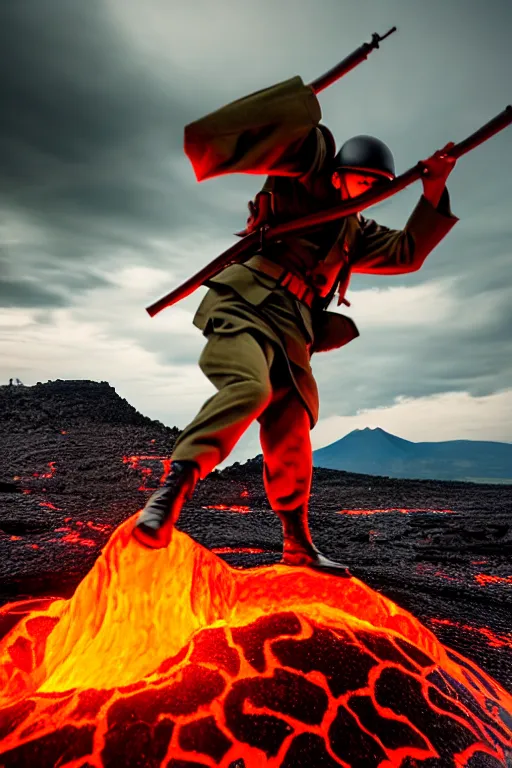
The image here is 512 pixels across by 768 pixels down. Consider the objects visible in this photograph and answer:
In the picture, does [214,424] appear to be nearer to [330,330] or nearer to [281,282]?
[281,282]

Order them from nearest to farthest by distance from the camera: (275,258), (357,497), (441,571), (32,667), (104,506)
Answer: (32,667) < (275,258) < (441,571) < (104,506) < (357,497)

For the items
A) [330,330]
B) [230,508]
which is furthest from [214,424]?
[230,508]

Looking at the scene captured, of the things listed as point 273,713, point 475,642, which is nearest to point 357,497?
point 475,642

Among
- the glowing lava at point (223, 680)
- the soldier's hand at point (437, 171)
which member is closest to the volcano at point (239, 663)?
the glowing lava at point (223, 680)

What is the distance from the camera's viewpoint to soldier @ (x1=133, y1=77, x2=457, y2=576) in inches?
75.6

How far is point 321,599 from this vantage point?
224cm

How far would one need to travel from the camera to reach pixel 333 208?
85.8 inches

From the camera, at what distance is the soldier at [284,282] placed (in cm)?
192

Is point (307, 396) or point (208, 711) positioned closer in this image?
point (208, 711)

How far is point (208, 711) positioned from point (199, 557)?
0.67 meters

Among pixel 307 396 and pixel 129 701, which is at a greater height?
pixel 307 396

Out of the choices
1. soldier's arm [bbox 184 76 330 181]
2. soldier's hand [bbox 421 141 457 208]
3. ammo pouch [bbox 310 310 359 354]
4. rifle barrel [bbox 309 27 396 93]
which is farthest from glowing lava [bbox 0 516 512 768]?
rifle barrel [bbox 309 27 396 93]

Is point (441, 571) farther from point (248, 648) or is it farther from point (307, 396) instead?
point (248, 648)

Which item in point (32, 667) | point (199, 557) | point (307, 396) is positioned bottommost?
point (32, 667)
